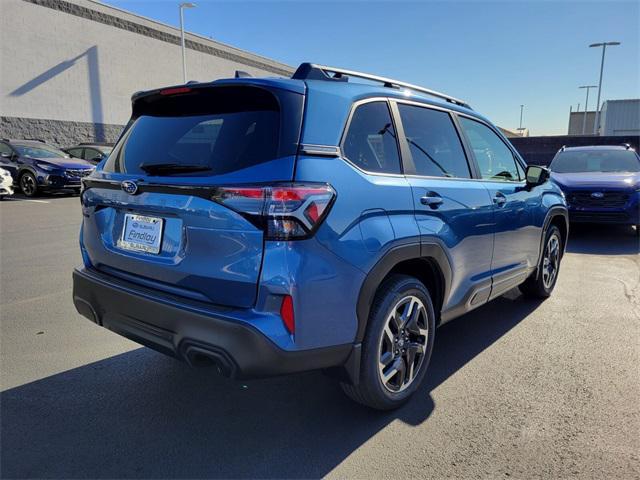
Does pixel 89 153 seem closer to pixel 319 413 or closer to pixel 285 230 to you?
pixel 319 413

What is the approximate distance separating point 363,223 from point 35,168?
14.2 m

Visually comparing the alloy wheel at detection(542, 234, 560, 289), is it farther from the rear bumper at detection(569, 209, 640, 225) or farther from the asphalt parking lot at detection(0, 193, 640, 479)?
the rear bumper at detection(569, 209, 640, 225)

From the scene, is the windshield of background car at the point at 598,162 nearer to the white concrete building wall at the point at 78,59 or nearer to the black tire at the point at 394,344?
the black tire at the point at 394,344

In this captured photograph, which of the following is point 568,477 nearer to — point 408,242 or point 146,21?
point 408,242

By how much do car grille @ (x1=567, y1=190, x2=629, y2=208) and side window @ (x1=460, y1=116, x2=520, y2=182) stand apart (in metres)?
4.70

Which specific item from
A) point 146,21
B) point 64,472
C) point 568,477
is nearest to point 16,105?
point 146,21

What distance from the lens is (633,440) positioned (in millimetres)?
2631

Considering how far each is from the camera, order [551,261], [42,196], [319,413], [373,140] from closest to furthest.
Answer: [373,140], [319,413], [551,261], [42,196]

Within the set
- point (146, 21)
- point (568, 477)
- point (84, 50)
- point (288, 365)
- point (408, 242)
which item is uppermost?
point (146, 21)

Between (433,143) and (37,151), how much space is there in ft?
48.1

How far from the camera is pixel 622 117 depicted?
134 feet

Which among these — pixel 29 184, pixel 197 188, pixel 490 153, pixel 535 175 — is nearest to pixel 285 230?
pixel 197 188

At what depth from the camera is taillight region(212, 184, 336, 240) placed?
2.10 metres

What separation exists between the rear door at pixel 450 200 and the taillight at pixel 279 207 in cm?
87
